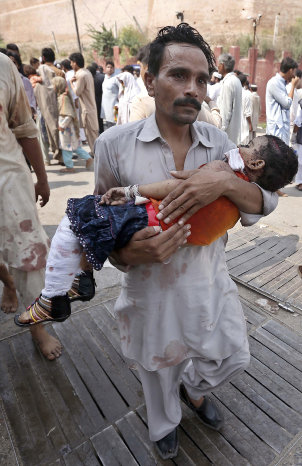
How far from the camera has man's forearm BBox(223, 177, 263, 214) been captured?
3.99 feet

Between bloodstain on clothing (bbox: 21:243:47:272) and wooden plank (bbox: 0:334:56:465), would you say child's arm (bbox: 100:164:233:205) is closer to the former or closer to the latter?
bloodstain on clothing (bbox: 21:243:47:272)

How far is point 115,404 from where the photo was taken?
195cm

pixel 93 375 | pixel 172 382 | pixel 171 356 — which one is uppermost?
pixel 171 356

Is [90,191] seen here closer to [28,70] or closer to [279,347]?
[28,70]

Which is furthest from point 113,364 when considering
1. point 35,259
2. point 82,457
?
point 35,259

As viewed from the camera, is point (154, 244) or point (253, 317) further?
point (253, 317)

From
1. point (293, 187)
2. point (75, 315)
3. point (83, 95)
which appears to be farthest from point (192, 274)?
point (83, 95)

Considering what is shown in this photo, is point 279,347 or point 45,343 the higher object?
point 45,343

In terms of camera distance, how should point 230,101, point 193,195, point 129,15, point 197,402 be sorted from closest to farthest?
point 193,195, point 197,402, point 230,101, point 129,15

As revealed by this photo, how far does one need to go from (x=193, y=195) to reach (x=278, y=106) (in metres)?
4.79

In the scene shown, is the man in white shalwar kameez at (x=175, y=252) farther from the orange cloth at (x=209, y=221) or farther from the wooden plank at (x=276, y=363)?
the wooden plank at (x=276, y=363)

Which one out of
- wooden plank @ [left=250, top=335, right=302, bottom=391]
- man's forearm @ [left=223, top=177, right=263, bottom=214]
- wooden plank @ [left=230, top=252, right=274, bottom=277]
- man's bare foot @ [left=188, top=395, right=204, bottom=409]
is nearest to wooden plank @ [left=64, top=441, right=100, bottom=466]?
man's bare foot @ [left=188, top=395, right=204, bottom=409]

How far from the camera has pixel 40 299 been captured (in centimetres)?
146

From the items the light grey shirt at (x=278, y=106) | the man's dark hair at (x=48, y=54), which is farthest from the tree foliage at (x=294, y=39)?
the man's dark hair at (x=48, y=54)
